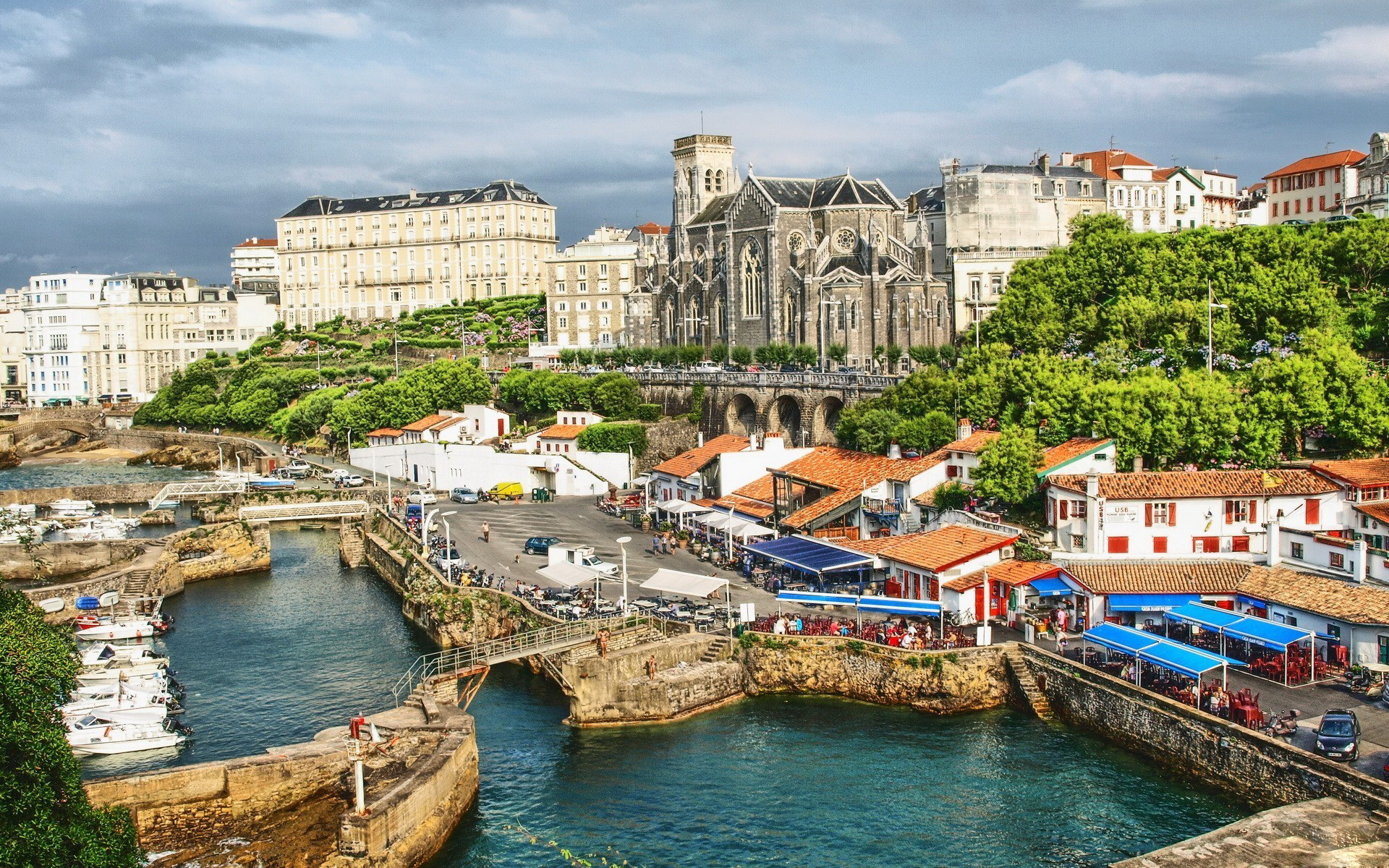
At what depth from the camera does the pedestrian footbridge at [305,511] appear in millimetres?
71875

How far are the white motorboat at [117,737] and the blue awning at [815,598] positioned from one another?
63.2ft

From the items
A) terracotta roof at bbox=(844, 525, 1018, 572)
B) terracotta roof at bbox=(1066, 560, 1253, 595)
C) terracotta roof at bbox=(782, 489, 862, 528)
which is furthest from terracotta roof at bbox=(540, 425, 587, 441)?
terracotta roof at bbox=(1066, 560, 1253, 595)

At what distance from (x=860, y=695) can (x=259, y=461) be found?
73.8m

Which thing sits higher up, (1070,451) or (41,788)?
(1070,451)

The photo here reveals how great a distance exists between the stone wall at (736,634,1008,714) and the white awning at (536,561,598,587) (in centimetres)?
756

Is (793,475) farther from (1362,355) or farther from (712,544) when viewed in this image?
(1362,355)

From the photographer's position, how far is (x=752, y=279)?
103 m

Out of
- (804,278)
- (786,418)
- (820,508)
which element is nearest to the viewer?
(820,508)

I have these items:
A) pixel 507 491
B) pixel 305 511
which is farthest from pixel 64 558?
pixel 507 491

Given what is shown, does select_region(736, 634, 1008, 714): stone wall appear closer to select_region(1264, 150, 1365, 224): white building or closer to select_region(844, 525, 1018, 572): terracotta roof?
select_region(844, 525, 1018, 572): terracotta roof

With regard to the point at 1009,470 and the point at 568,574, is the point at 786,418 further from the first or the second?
the point at 568,574

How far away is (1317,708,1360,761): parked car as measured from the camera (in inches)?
1156

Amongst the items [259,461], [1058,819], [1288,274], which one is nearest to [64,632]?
[1058,819]

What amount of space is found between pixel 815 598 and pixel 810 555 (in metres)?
3.48
